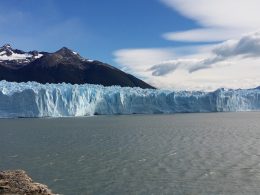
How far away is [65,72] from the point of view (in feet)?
506

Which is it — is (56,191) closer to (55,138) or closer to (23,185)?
(23,185)

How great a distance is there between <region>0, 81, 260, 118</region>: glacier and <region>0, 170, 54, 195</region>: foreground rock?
52.3 meters

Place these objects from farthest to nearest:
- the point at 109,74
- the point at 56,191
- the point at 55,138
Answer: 1. the point at 109,74
2. the point at 55,138
3. the point at 56,191

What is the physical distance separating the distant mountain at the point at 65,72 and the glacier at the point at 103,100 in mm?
59729

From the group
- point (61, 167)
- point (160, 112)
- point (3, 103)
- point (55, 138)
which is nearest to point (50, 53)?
point (160, 112)

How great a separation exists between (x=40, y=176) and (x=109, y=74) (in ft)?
427

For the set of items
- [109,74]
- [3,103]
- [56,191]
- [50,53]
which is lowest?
[56,191]

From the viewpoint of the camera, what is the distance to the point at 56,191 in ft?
57.4

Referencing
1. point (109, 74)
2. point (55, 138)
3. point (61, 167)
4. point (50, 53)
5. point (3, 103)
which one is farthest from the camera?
point (50, 53)

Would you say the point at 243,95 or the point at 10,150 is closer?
the point at 10,150

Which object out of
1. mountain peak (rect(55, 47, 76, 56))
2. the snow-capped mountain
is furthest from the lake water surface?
mountain peak (rect(55, 47, 76, 56))

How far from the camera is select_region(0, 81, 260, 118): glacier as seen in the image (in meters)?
67.3

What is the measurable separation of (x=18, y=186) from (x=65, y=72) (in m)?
142

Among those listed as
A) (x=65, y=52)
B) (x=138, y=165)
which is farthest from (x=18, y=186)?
(x=65, y=52)
